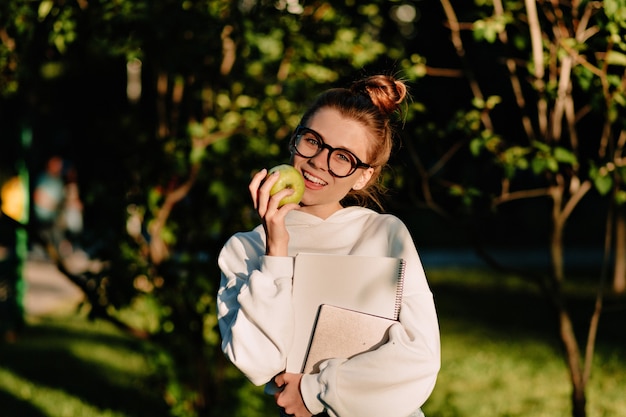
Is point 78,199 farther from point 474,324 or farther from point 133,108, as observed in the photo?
point 474,324

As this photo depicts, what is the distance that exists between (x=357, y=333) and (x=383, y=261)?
0.19 metres

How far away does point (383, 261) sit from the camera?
6.52 feet

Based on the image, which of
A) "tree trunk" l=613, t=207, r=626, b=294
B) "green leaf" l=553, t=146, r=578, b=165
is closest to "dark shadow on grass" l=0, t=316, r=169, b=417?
"green leaf" l=553, t=146, r=578, b=165

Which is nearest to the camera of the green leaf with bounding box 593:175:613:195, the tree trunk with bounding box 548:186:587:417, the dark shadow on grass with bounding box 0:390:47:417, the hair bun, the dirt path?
the hair bun

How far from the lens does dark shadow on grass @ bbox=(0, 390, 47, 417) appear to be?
5.43m

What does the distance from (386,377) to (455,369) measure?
492 centimetres

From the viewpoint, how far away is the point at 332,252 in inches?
83.8

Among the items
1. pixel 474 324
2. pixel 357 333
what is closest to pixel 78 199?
pixel 357 333

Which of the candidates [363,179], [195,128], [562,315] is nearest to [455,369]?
[562,315]

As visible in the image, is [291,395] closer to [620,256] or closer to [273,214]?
[273,214]

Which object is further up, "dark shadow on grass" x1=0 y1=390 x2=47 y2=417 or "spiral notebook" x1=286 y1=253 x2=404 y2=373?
"spiral notebook" x1=286 y1=253 x2=404 y2=373

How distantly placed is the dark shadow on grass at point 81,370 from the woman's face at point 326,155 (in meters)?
2.90

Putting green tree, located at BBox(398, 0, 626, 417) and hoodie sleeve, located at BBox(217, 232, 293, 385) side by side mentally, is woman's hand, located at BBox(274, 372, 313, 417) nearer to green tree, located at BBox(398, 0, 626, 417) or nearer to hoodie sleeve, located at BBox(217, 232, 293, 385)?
hoodie sleeve, located at BBox(217, 232, 293, 385)

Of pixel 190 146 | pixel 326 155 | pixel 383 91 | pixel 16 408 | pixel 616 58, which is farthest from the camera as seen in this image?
pixel 16 408
